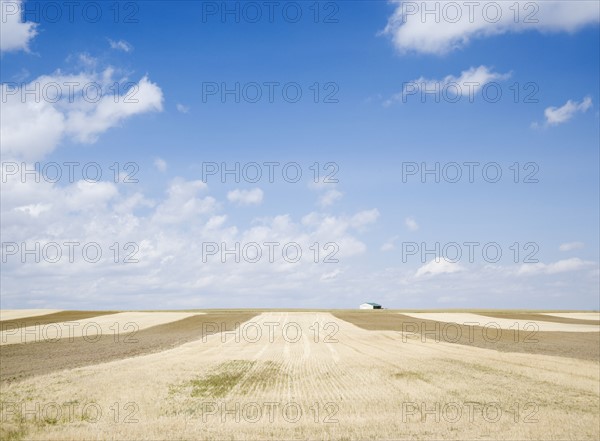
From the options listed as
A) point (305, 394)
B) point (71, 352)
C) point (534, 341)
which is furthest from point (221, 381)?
point (534, 341)

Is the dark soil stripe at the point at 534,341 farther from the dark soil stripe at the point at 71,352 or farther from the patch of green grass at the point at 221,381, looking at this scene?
the dark soil stripe at the point at 71,352

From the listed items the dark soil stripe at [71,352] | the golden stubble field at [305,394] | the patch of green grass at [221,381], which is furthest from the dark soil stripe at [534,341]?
the dark soil stripe at [71,352]

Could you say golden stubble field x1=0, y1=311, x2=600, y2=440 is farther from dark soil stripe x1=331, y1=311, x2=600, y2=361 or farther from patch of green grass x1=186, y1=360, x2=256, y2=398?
dark soil stripe x1=331, y1=311, x2=600, y2=361

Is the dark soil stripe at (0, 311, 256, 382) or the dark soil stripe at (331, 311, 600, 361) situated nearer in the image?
the dark soil stripe at (0, 311, 256, 382)

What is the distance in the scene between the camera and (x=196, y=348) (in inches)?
1769

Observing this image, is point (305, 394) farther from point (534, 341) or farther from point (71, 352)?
point (534, 341)

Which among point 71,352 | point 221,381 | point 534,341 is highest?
point 221,381

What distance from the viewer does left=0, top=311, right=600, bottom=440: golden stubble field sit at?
1856 centimetres

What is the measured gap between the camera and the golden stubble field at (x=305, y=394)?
18.6 m

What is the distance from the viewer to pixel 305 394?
80.5ft

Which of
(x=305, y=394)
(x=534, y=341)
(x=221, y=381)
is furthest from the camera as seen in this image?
(x=534, y=341)

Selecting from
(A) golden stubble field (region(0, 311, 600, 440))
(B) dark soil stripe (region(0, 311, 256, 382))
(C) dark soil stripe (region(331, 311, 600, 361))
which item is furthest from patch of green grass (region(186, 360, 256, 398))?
(C) dark soil stripe (region(331, 311, 600, 361))

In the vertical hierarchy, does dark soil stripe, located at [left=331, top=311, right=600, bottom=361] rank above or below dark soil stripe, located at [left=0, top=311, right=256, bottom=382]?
below

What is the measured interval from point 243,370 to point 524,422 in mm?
16959
